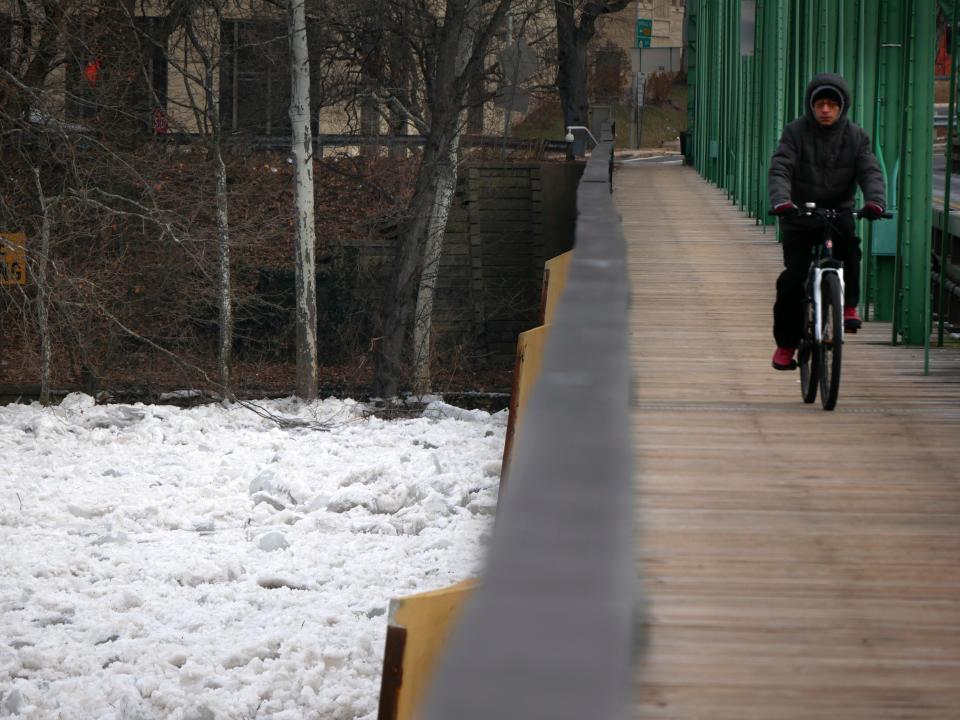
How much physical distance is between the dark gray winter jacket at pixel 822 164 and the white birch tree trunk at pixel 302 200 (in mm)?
18622

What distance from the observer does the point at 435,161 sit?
3059 centimetres

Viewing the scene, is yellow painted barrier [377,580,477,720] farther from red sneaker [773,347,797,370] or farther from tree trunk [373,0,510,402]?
tree trunk [373,0,510,402]

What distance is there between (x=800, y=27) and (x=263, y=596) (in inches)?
347

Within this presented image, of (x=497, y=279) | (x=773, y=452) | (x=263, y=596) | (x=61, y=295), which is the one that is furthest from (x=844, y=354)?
(x=497, y=279)

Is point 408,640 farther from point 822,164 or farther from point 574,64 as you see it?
point 574,64

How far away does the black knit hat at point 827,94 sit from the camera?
8102 mm

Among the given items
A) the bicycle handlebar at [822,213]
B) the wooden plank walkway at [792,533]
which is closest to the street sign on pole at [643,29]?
the wooden plank walkway at [792,533]

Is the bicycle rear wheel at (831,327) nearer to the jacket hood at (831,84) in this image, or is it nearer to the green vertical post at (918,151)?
the jacket hood at (831,84)

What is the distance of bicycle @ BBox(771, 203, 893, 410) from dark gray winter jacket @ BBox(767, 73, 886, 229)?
0.11 metres

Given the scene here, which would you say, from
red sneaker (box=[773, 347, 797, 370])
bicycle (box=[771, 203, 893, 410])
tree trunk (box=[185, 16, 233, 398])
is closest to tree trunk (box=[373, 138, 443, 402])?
tree trunk (box=[185, 16, 233, 398])

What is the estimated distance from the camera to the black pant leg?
879 centimetres

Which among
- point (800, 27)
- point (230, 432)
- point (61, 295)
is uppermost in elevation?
point (800, 27)

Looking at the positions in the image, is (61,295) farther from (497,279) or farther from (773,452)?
(497,279)

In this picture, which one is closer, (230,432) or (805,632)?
(805,632)
